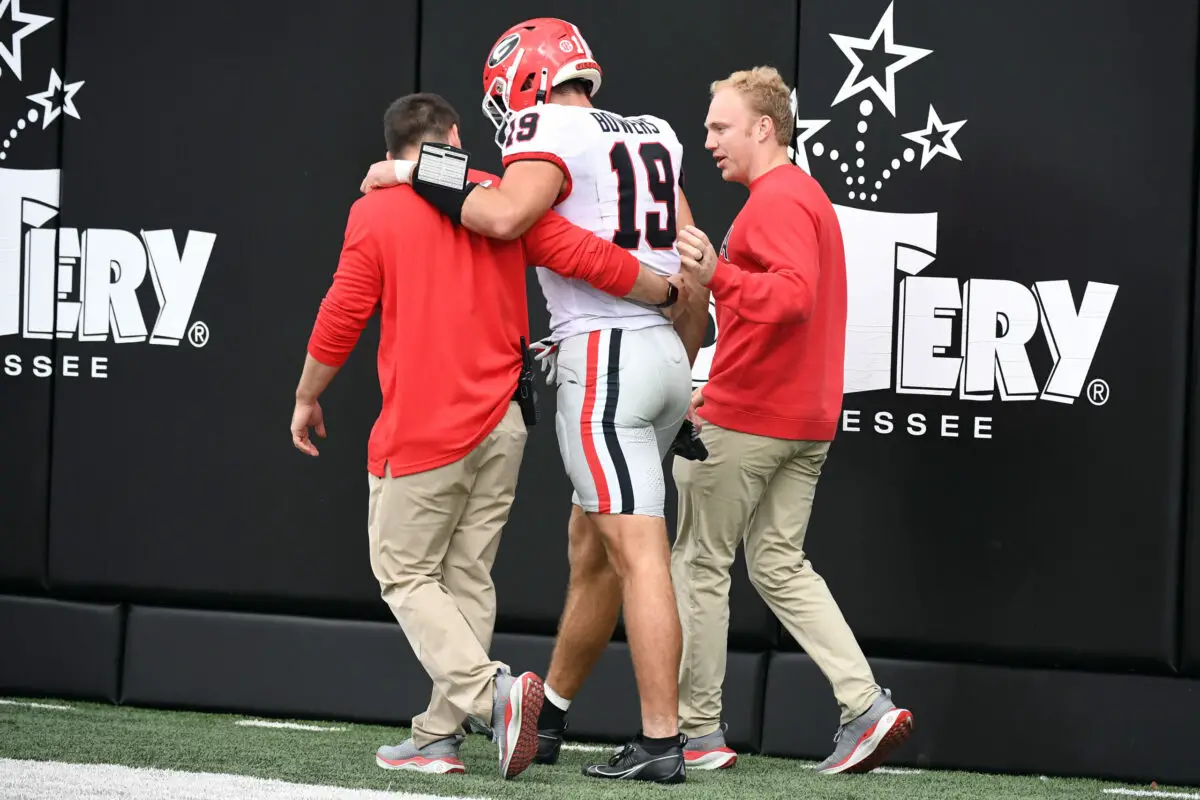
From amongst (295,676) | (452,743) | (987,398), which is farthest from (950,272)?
(295,676)

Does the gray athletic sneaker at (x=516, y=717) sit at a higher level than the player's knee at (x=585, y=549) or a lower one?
lower

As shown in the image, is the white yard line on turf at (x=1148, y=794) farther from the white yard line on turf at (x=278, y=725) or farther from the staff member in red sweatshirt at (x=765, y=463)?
the white yard line on turf at (x=278, y=725)

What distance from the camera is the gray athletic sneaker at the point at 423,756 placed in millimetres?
2764

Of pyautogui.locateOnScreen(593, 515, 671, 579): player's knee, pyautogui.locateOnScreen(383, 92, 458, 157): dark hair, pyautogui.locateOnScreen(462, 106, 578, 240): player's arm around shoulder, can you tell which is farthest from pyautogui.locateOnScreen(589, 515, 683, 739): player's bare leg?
pyautogui.locateOnScreen(383, 92, 458, 157): dark hair

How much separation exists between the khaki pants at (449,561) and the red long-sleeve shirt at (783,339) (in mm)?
501

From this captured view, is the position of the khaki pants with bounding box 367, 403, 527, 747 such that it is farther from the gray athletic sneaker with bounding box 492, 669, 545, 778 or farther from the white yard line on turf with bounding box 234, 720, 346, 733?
the white yard line on turf with bounding box 234, 720, 346, 733

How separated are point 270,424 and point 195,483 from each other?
0.26m

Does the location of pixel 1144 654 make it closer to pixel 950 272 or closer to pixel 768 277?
pixel 950 272

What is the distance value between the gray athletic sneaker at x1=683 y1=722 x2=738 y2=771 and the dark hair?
1357 millimetres

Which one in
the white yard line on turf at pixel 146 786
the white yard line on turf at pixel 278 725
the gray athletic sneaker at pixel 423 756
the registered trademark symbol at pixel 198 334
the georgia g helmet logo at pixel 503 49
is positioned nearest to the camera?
the white yard line on turf at pixel 146 786

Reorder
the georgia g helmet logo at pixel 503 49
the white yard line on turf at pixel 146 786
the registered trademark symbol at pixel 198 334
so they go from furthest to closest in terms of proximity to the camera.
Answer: the registered trademark symbol at pixel 198 334 < the georgia g helmet logo at pixel 503 49 < the white yard line on turf at pixel 146 786

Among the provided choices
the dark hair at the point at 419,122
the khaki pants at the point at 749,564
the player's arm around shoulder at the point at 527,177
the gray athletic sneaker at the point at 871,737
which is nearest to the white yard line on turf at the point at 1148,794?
the gray athletic sneaker at the point at 871,737

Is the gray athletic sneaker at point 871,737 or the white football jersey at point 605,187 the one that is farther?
the gray athletic sneaker at point 871,737

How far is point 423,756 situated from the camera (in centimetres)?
278
